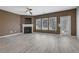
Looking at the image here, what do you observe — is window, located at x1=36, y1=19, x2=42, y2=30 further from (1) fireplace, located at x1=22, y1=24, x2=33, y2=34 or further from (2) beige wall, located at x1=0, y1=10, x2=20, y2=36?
(2) beige wall, located at x1=0, y1=10, x2=20, y2=36

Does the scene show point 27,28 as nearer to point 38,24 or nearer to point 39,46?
point 38,24

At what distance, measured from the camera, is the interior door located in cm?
1008

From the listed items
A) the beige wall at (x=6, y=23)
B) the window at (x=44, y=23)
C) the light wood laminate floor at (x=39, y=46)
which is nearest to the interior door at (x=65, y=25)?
the window at (x=44, y=23)

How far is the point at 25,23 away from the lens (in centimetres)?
1457

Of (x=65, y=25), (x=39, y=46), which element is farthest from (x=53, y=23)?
(x=39, y=46)

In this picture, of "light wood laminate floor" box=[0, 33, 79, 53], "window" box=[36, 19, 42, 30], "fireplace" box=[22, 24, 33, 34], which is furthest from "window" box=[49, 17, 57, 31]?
"light wood laminate floor" box=[0, 33, 79, 53]

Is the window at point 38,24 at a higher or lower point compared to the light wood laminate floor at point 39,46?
higher

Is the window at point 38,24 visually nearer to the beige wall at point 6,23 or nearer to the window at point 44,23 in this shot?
the window at point 44,23

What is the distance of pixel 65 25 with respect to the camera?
35.0 ft

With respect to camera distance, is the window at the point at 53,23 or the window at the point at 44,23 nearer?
the window at the point at 53,23

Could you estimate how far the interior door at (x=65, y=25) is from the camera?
10.1 metres

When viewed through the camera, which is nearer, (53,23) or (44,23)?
(53,23)

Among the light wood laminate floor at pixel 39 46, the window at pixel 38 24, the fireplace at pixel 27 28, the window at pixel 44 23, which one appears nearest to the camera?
the light wood laminate floor at pixel 39 46
